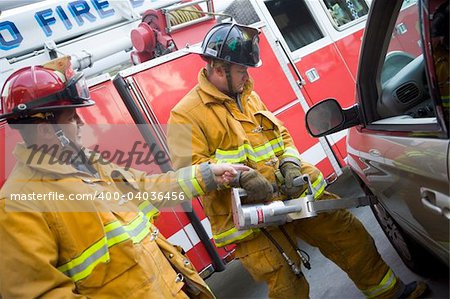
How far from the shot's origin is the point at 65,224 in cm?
182

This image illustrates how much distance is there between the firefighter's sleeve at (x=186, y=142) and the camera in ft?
8.38

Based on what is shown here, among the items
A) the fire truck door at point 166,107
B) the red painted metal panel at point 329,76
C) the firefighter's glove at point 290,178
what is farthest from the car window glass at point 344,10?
the firefighter's glove at point 290,178

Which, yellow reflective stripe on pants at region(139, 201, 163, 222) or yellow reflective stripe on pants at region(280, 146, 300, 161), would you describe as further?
yellow reflective stripe on pants at region(280, 146, 300, 161)

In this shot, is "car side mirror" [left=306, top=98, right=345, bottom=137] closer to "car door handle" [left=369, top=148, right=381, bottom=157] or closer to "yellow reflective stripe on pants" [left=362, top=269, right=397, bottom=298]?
"car door handle" [left=369, top=148, right=381, bottom=157]

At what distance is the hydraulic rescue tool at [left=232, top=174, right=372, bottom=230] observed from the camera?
2.29 m

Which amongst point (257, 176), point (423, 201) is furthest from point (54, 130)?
point (423, 201)

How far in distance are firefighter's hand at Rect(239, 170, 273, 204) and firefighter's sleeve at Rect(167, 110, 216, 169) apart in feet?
0.84

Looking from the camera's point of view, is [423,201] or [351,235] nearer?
[423,201]

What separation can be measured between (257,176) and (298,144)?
210 cm

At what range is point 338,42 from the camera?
512 centimetres

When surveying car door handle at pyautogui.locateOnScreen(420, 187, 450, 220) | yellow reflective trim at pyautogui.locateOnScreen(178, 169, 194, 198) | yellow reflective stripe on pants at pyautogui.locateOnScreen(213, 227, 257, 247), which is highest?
yellow reflective trim at pyautogui.locateOnScreen(178, 169, 194, 198)

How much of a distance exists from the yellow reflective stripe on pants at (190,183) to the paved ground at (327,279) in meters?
1.52

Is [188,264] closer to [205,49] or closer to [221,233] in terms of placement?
[221,233]

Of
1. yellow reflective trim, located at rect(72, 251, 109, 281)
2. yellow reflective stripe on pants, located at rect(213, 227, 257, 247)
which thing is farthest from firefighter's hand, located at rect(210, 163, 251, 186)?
yellow reflective trim, located at rect(72, 251, 109, 281)
